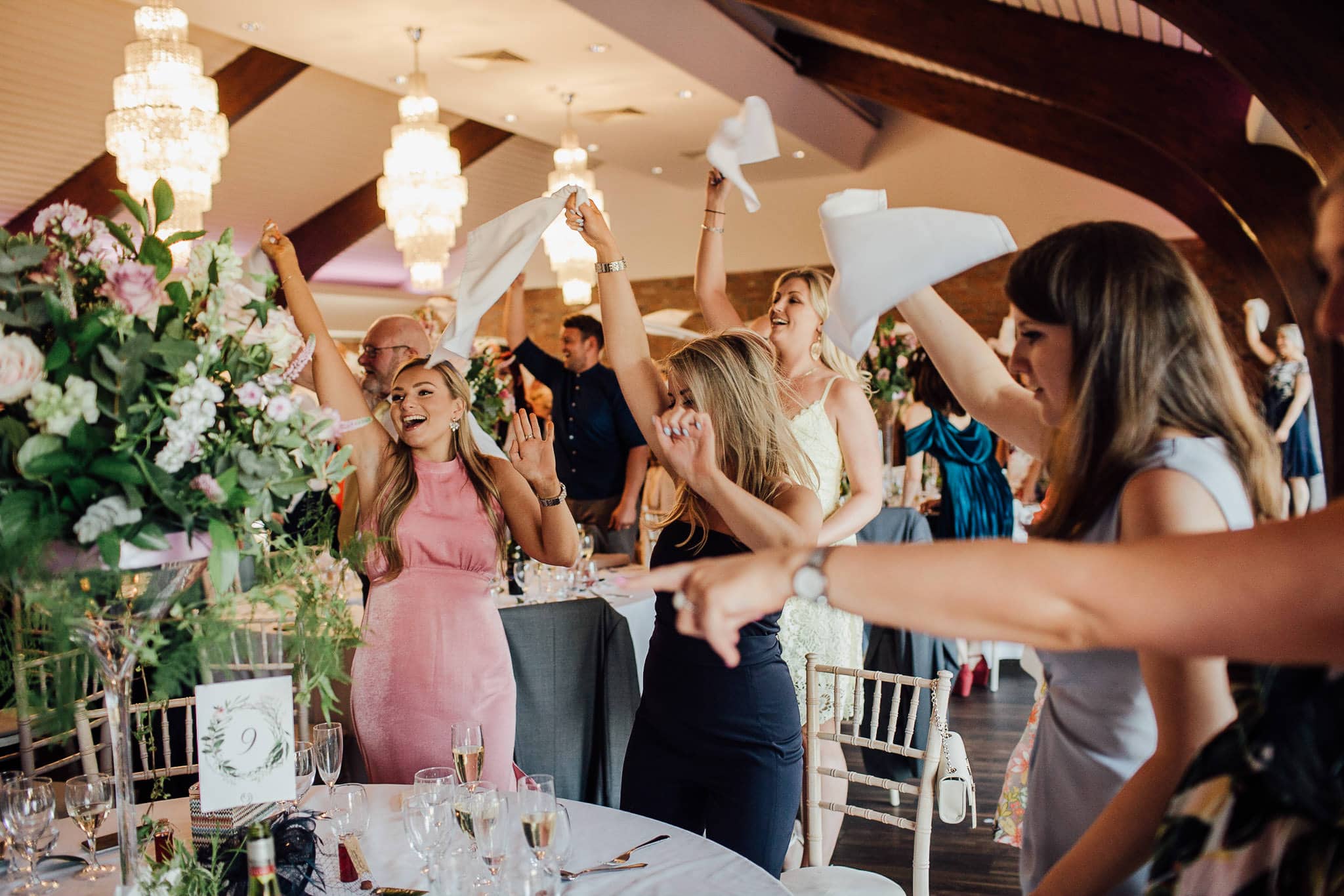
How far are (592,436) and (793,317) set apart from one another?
2.33m

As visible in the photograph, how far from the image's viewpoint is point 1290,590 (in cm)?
75

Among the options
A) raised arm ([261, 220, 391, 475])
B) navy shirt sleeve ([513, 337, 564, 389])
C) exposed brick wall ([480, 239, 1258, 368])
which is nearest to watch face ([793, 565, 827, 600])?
raised arm ([261, 220, 391, 475])

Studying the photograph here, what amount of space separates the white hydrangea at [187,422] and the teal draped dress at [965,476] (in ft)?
15.4

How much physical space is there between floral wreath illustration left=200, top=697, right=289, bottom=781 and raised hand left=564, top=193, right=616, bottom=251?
116 cm

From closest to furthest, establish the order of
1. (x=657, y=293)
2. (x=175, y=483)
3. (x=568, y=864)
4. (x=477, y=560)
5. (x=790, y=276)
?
1. (x=175, y=483)
2. (x=568, y=864)
3. (x=477, y=560)
4. (x=790, y=276)
5. (x=657, y=293)

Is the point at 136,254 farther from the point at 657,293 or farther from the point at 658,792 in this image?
the point at 657,293

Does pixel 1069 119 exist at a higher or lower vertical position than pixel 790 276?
higher

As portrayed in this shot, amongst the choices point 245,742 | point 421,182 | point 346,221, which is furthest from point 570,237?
point 245,742

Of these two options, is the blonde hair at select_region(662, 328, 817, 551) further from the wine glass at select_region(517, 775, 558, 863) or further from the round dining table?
the wine glass at select_region(517, 775, 558, 863)

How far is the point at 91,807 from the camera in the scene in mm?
1648

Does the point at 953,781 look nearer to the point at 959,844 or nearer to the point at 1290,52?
the point at 959,844

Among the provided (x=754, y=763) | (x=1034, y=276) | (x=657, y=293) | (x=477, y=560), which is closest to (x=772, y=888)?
(x=754, y=763)

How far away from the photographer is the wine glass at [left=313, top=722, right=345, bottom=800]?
1769 millimetres

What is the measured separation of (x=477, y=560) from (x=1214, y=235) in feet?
28.2
